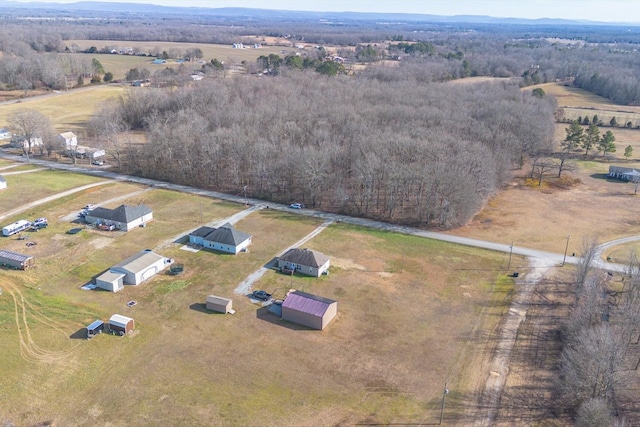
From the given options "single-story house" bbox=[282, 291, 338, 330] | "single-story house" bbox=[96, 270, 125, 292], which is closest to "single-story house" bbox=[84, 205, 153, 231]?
"single-story house" bbox=[96, 270, 125, 292]

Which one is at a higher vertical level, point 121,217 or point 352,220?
point 121,217

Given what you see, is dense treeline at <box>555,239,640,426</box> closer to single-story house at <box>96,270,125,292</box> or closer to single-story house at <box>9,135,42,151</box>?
single-story house at <box>96,270,125,292</box>

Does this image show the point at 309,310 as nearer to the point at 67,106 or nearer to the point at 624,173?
the point at 624,173

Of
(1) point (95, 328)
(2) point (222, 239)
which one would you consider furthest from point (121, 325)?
(2) point (222, 239)

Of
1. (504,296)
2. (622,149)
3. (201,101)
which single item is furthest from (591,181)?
(201,101)

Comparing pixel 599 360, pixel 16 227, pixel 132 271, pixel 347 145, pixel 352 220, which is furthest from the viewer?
pixel 347 145

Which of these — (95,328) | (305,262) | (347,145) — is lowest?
(95,328)

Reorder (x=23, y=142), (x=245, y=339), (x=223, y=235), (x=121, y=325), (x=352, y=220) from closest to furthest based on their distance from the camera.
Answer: (x=121, y=325) < (x=245, y=339) < (x=223, y=235) < (x=352, y=220) < (x=23, y=142)
